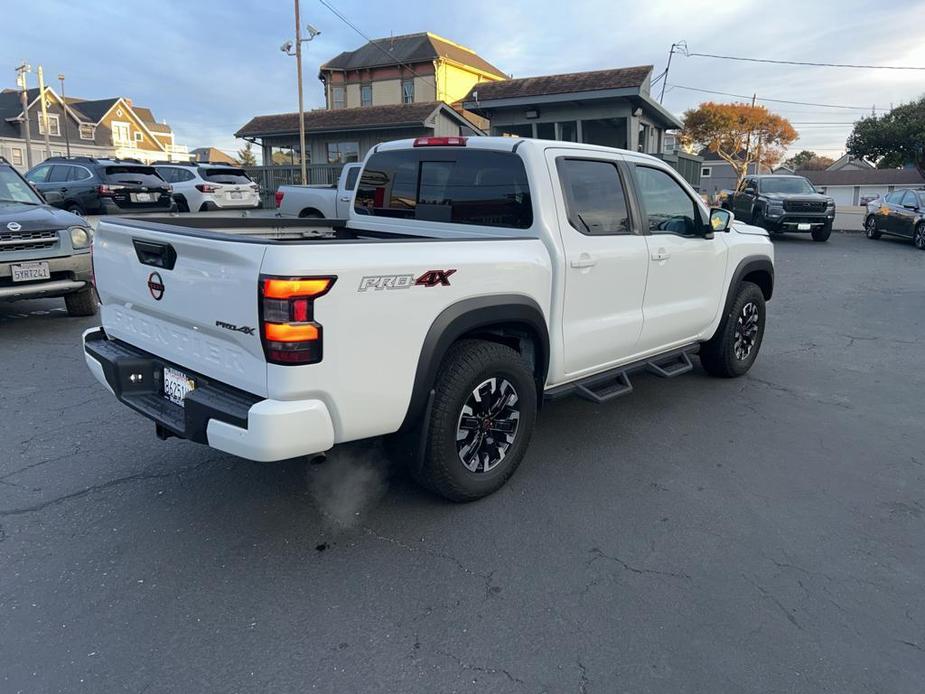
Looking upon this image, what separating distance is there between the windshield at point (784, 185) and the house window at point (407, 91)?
2793 centimetres

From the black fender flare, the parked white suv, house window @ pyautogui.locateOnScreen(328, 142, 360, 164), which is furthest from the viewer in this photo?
house window @ pyautogui.locateOnScreen(328, 142, 360, 164)

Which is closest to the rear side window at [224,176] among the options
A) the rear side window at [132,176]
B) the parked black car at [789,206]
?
the rear side window at [132,176]

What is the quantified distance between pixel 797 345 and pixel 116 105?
64.2m

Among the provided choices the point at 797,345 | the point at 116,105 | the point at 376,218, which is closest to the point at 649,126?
the point at 797,345

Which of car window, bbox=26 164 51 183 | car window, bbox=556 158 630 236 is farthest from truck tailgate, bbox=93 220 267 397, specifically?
car window, bbox=26 164 51 183

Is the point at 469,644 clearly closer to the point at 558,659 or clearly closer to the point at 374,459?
the point at 558,659

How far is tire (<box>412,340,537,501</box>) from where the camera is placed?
10.6 ft

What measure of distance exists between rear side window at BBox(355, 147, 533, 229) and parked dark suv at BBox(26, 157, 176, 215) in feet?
39.8

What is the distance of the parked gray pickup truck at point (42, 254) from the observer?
659 centimetres

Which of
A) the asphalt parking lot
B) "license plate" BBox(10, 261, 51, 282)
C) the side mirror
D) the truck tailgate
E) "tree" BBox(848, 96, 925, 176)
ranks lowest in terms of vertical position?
the asphalt parking lot

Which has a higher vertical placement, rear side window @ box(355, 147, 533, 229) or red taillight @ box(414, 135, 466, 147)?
red taillight @ box(414, 135, 466, 147)

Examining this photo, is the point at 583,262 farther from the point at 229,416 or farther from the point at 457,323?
the point at 229,416

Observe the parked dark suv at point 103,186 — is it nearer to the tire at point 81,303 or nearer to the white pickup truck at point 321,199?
the white pickup truck at point 321,199

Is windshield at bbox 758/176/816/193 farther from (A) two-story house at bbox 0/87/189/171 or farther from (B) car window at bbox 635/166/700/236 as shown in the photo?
(A) two-story house at bbox 0/87/189/171
